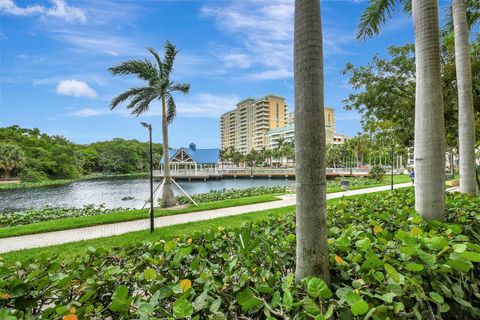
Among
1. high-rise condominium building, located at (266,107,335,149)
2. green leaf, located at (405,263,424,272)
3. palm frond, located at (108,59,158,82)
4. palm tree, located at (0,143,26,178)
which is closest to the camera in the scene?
green leaf, located at (405,263,424,272)

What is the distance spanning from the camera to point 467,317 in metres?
1.49

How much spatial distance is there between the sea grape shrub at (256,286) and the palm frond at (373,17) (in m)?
Result: 7.16

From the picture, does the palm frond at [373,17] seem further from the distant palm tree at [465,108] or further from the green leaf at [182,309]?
the green leaf at [182,309]

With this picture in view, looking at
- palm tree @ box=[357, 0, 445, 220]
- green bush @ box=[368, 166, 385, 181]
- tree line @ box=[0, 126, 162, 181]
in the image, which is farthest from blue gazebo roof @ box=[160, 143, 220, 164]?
palm tree @ box=[357, 0, 445, 220]

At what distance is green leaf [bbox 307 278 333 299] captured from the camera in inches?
51.8

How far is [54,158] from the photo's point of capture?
5106cm

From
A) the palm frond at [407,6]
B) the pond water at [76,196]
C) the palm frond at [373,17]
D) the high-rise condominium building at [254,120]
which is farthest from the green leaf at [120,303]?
the high-rise condominium building at [254,120]

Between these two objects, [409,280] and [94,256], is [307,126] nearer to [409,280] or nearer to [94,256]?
[409,280]

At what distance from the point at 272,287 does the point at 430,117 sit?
3386mm

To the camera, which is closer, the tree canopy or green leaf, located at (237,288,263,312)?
green leaf, located at (237,288,263,312)

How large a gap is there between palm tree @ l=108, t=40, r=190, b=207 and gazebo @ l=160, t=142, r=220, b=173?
38.9 m

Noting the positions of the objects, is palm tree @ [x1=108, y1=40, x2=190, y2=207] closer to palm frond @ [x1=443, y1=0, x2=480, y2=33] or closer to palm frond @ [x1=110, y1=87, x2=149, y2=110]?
palm frond @ [x1=110, y1=87, x2=149, y2=110]

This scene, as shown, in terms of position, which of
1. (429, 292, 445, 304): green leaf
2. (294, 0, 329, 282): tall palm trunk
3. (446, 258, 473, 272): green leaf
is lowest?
(429, 292, 445, 304): green leaf

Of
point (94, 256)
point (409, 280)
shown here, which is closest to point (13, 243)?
point (94, 256)
